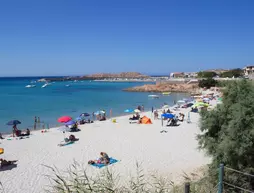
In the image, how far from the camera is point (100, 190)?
3.67 metres

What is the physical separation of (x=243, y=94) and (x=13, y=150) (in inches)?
537

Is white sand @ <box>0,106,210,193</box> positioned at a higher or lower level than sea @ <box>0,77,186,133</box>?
higher

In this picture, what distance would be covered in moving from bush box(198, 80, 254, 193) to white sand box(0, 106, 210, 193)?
2975mm

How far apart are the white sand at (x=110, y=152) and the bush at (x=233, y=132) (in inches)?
117

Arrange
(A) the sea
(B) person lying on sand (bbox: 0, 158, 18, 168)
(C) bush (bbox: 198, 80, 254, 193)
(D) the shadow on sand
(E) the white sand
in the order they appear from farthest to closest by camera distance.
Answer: (A) the sea < (B) person lying on sand (bbox: 0, 158, 18, 168) < (D) the shadow on sand < (E) the white sand < (C) bush (bbox: 198, 80, 254, 193)

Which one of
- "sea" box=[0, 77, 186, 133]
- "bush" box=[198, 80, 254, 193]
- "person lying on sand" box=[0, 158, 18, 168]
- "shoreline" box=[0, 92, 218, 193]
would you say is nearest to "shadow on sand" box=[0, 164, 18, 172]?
"person lying on sand" box=[0, 158, 18, 168]

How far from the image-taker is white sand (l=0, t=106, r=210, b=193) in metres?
10.8

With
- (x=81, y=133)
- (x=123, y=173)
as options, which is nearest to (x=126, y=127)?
(x=81, y=133)

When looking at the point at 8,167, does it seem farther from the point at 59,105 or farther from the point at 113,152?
the point at 59,105

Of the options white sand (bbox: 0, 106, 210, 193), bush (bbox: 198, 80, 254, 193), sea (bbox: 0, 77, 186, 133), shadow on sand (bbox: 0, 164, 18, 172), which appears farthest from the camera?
sea (bbox: 0, 77, 186, 133)

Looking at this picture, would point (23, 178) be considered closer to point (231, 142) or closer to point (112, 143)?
point (112, 143)

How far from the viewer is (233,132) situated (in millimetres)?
7223

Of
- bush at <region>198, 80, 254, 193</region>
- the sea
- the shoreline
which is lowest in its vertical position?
the sea

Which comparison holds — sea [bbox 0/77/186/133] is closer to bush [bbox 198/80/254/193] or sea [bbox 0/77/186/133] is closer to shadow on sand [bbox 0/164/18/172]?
shadow on sand [bbox 0/164/18/172]
